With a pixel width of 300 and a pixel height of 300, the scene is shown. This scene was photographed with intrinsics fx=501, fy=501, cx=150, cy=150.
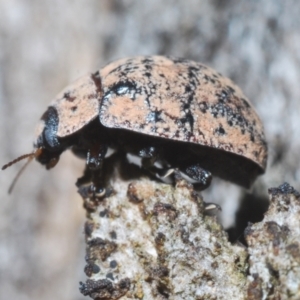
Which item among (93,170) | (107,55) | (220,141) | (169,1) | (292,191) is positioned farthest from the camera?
(107,55)

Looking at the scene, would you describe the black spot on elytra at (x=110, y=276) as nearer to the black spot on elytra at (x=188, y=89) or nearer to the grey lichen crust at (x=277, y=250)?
the grey lichen crust at (x=277, y=250)

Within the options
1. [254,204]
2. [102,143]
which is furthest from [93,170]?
[254,204]

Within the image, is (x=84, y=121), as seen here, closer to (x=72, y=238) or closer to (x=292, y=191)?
(x=292, y=191)

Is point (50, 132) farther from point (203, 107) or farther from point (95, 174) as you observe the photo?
point (203, 107)

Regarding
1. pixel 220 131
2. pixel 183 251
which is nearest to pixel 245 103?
pixel 220 131

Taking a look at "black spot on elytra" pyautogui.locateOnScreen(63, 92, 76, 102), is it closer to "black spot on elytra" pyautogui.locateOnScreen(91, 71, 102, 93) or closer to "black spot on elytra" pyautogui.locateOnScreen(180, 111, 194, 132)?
"black spot on elytra" pyautogui.locateOnScreen(91, 71, 102, 93)
